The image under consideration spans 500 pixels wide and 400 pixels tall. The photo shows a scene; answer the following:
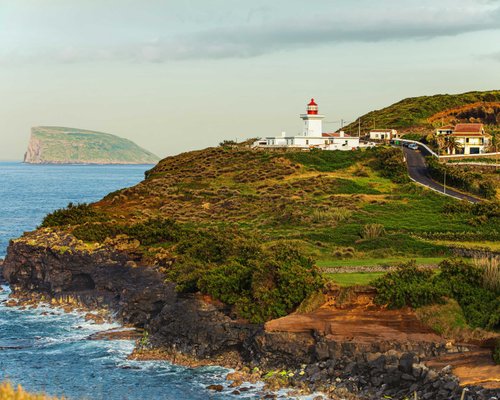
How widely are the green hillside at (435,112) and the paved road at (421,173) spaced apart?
89.7ft

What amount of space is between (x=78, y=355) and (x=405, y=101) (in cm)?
11889

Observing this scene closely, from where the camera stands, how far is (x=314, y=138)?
306 feet

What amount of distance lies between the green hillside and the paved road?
27345mm

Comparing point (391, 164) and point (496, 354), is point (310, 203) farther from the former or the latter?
point (496, 354)

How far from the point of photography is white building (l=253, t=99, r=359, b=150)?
92125mm

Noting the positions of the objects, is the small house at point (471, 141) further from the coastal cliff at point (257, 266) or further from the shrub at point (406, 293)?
the shrub at point (406, 293)

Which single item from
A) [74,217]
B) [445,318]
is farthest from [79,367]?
[74,217]

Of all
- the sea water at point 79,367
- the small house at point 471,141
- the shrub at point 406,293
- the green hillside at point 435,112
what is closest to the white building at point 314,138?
the small house at point 471,141

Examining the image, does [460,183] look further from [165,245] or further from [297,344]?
[297,344]

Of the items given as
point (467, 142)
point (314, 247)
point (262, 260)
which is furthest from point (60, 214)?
point (467, 142)

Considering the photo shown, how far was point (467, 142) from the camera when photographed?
A: 9125cm

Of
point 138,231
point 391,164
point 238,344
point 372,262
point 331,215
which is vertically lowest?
point 238,344

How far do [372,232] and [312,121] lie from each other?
4126cm

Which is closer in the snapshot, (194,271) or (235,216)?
(194,271)
